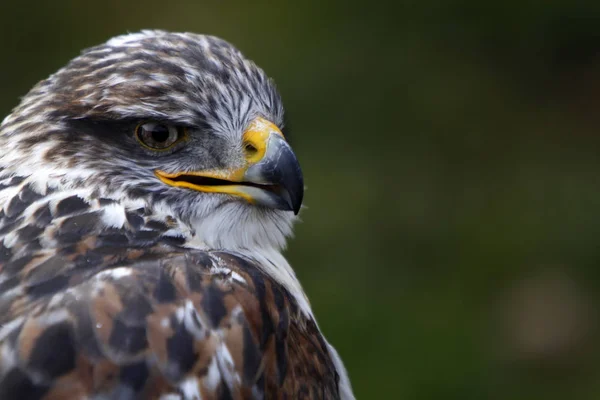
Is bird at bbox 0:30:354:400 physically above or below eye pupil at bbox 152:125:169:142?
below

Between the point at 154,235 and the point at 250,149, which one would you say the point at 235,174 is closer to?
the point at 250,149

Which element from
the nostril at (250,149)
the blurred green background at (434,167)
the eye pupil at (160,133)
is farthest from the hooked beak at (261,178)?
the blurred green background at (434,167)

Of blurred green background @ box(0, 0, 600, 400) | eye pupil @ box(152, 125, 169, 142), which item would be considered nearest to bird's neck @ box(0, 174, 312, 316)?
eye pupil @ box(152, 125, 169, 142)

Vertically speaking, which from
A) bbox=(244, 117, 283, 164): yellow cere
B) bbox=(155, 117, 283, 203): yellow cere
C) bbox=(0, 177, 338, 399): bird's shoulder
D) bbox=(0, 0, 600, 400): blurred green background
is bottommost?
bbox=(0, 0, 600, 400): blurred green background

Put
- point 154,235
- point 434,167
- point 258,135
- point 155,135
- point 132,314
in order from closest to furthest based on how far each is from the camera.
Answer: point 132,314 < point 154,235 < point 155,135 < point 258,135 < point 434,167

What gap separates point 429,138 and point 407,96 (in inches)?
17.1

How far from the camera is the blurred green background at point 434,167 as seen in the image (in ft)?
21.1

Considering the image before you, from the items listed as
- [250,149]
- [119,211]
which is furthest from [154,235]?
[250,149]

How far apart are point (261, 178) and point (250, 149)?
124 mm

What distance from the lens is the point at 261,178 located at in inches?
129

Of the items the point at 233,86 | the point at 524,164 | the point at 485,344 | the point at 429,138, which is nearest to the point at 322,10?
the point at 429,138

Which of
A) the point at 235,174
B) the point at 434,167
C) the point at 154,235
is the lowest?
the point at 434,167

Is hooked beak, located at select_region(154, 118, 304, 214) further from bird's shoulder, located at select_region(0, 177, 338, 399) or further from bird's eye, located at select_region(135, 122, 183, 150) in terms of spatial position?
bird's shoulder, located at select_region(0, 177, 338, 399)

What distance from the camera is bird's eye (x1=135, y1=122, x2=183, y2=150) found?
10.7ft
